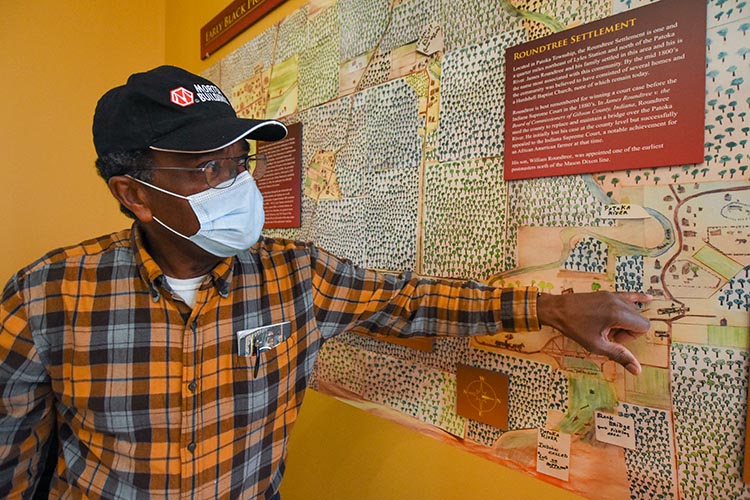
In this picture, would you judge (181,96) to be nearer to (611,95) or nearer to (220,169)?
(220,169)

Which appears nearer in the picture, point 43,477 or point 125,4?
point 43,477

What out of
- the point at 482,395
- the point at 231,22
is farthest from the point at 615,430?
the point at 231,22

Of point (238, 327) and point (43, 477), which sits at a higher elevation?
point (238, 327)

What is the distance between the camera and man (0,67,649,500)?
76cm

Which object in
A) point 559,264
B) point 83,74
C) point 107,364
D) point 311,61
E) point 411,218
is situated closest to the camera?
point 107,364

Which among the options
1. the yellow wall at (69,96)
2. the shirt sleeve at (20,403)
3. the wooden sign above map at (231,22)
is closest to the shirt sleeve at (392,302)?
the shirt sleeve at (20,403)

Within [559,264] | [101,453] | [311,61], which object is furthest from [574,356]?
[311,61]

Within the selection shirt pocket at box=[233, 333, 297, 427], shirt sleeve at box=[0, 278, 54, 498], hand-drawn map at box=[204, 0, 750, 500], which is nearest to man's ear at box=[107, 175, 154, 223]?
shirt sleeve at box=[0, 278, 54, 498]

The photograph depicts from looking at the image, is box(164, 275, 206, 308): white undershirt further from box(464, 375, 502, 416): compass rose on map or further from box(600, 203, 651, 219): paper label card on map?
box(600, 203, 651, 219): paper label card on map

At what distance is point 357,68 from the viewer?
1.28 meters

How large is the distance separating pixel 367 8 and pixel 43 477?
4.58ft

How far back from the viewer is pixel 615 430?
2.60ft

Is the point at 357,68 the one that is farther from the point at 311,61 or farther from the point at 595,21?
the point at 595,21

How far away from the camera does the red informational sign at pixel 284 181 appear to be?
153 centimetres
